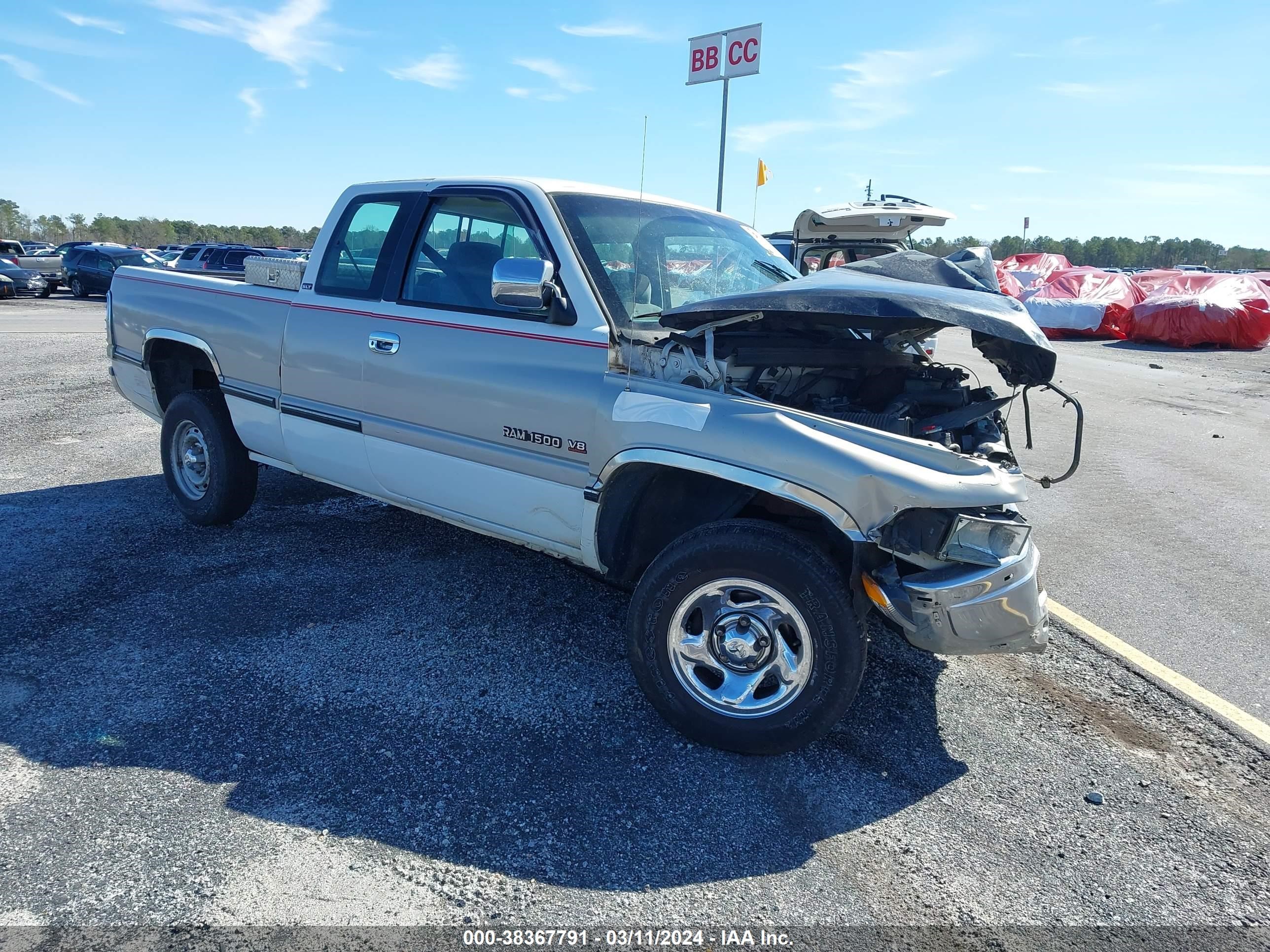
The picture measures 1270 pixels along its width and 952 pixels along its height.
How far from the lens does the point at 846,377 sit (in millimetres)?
4113

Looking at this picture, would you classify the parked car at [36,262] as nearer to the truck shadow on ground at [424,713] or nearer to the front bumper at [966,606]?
the truck shadow on ground at [424,713]

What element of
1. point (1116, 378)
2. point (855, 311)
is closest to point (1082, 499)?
point (855, 311)

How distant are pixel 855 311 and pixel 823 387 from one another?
30.8 inches

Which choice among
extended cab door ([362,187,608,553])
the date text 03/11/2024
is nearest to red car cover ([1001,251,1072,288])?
extended cab door ([362,187,608,553])

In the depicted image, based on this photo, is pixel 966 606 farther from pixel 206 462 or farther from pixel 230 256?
pixel 230 256

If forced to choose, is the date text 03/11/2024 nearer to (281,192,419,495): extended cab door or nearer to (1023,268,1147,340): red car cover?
(281,192,419,495): extended cab door

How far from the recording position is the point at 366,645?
13.2ft

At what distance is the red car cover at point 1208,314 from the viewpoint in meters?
19.9

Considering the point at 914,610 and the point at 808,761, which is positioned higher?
the point at 914,610

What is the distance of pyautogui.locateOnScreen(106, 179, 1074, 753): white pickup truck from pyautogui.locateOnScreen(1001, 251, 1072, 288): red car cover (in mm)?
24175

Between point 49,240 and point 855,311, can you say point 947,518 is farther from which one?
point 49,240

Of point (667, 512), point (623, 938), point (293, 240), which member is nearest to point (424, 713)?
point (667, 512)

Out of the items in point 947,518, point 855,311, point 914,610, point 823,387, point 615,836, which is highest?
point 855,311

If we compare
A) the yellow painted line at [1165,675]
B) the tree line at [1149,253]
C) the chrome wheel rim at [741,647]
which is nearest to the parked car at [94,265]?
the chrome wheel rim at [741,647]
